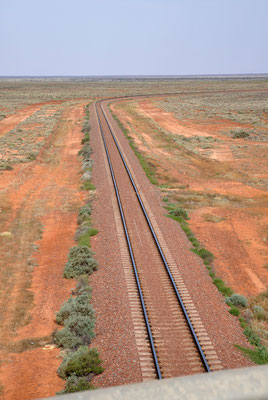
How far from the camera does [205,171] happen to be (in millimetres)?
37062

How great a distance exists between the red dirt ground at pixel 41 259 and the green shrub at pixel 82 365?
33 centimetres

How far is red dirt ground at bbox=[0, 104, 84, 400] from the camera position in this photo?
35.8ft

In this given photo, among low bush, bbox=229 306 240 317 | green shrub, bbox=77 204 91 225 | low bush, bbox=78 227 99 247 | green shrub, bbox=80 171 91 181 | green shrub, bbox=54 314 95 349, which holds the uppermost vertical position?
green shrub, bbox=80 171 91 181

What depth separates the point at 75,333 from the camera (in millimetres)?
12477

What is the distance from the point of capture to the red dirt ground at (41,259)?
10898 millimetres

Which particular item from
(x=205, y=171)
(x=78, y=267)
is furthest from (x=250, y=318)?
(x=205, y=171)

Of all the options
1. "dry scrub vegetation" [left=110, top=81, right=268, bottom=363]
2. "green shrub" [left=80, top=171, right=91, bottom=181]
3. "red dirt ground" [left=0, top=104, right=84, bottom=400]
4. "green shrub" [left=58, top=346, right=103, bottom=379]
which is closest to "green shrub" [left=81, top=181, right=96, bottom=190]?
"red dirt ground" [left=0, top=104, right=84, bottom=400]

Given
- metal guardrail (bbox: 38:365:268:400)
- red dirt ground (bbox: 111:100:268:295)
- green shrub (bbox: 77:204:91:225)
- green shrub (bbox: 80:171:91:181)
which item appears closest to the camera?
metal guardrail (bbox: 38:365:268:400)

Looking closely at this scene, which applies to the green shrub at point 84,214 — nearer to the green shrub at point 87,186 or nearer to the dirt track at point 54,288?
the dirt track at point 54,288

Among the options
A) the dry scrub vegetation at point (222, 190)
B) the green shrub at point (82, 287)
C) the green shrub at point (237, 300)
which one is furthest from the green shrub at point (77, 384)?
the green shrub at point (237, 300)

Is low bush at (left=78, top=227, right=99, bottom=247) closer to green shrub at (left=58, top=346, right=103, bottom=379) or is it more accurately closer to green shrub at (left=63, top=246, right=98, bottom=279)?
green shrub at (left=63, top=246, right=98, bottom=279)

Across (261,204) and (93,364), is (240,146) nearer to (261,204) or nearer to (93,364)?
(261,204)

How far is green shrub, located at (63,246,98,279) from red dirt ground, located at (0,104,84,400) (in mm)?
456

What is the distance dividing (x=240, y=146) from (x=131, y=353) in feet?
138
